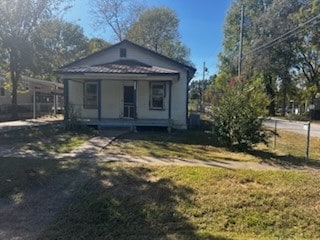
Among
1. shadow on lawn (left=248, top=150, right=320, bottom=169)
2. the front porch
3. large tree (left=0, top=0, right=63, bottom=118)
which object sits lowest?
shadow on lawn (left=248, top=150, right=320, bottom=169)

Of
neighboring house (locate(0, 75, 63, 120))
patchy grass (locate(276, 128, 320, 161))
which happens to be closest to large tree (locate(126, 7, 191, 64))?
neighboring house (locate(0, 75, 63, 120))

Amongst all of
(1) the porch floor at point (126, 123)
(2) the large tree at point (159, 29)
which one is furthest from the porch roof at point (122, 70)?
(2) the large tree at point (159, 29)

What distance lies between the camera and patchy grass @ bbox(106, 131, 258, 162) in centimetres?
948

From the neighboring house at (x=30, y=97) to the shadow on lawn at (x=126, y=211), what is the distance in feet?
69.7

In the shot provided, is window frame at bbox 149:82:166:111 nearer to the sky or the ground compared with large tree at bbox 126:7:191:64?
nearer to the ground

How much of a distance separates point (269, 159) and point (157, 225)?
5.09m

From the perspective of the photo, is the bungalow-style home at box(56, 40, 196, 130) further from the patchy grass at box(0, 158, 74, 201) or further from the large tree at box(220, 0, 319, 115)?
the large tree at box(220, 0, 319, 115)

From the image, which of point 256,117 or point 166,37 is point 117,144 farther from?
point 166,37

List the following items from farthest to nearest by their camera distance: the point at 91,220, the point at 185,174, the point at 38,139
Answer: the point at 38,139, the point at 185,174, the point at 91,220

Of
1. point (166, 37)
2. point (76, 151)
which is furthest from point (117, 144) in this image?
point (166, 37)

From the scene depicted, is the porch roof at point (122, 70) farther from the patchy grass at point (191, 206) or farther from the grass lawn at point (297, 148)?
the patchy grass at point (191, 206)

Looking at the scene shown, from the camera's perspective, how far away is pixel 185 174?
714cm

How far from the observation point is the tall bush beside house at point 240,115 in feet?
32.7

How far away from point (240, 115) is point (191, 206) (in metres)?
4.88
